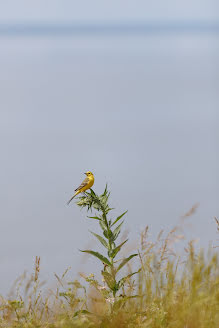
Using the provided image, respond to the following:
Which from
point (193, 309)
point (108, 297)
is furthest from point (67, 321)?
point (193, 309)

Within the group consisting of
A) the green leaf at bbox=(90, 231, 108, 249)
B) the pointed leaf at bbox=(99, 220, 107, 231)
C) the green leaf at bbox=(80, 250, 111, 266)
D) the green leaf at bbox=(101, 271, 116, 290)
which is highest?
the pointed leaf at bbox=(99, 220, 107, 231)

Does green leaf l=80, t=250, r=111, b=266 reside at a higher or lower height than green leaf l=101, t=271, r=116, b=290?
higher

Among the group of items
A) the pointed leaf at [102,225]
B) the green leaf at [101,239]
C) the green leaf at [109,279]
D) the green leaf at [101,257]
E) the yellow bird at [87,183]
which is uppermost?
the yellow bird at [87,183]

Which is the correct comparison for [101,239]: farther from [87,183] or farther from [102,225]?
[87,183]

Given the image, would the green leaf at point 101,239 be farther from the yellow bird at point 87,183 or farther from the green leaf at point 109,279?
the yellow bird at point 87,183

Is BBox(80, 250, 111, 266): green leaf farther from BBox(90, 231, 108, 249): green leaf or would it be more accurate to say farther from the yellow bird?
the yellow bird

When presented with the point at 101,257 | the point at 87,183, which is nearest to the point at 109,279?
the point at 101,257

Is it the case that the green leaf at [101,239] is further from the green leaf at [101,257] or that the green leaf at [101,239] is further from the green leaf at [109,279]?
the green leaf at [109,279]

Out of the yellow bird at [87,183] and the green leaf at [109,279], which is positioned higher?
the yellow bird at [87,183]

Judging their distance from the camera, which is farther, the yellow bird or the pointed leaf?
the yellow bird

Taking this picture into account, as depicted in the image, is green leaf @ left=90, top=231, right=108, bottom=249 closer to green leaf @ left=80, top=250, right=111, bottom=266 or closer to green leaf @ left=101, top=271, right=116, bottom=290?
green leaf @ left=80, top=250, right=111, bottom=266

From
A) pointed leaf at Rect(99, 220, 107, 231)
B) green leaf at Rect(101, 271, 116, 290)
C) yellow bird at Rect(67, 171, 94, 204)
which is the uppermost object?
yellow bird at Rect(67, 171, 94, 204)

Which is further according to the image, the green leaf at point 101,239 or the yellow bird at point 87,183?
the yellow bird at point 87,183

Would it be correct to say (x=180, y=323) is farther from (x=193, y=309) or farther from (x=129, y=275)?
(x=129, y=275)
